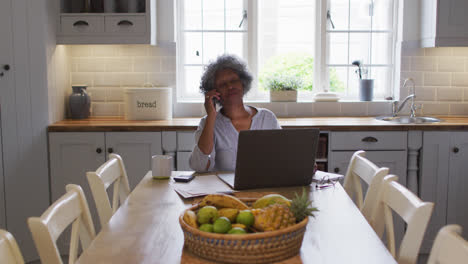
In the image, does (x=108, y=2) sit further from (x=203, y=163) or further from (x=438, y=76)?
(x=438, y=76)

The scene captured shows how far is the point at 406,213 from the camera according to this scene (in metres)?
1.56

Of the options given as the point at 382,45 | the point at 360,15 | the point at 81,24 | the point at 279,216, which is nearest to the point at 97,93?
the point at 81,24

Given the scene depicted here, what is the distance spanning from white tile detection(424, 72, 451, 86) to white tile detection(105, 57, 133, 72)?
7.89 ft

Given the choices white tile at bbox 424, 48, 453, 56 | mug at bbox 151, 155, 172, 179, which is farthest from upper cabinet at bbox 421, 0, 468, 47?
mug at bbox 151, 155, 172, 179

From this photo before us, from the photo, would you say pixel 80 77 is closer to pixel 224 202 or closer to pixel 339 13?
pixel 339 13

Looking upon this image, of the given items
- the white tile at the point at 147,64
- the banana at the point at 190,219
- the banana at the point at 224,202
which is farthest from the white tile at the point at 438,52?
the banana at the point at 190,219

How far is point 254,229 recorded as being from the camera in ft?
4.28

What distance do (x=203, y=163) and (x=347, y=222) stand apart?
1.03 m

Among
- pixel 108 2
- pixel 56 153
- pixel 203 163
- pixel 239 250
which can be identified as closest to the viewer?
pixel 239 250

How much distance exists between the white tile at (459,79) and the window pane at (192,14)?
7.01ft

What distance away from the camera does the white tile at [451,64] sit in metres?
4.08

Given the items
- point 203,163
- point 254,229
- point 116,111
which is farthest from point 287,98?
point 254,229

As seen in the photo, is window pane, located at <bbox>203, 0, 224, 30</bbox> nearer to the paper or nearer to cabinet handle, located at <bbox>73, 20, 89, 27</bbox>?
cabinet handle, located at <bbox>73, 20, 89, 27</bbox>

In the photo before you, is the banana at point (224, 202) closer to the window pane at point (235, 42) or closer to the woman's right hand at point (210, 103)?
the woman's right hand at point (210, 103)
